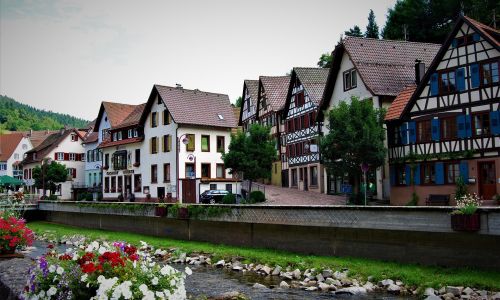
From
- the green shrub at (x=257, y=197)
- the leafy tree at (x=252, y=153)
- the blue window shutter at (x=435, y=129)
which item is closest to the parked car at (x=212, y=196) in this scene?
the leafy tree at (x=252, y=153)

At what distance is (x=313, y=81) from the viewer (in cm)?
5128

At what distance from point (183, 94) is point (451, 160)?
31.1 m

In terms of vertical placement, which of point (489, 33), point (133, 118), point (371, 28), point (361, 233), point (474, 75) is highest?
point (371, 28)

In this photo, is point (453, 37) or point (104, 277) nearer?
point (104, 277)

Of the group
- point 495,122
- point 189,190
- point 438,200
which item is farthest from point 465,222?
point 189,190

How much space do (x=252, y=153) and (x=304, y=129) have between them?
8.51m

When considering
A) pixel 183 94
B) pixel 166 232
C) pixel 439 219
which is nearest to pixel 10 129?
pixel 183 94

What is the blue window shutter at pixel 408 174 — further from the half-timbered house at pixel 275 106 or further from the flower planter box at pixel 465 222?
the half-timbered house at pixel 275 106

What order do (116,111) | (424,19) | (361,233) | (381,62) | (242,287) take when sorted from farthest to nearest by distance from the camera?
(116,111), (424,19), (381,62), (361,233), (242,287)

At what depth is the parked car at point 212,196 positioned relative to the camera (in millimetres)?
45969

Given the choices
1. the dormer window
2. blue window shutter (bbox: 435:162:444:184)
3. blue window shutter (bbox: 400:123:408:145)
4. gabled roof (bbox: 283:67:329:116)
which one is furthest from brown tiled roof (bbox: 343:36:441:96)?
gabled roof (bbox: 283:67:329:116)

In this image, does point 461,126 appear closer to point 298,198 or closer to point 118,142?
point 298,198

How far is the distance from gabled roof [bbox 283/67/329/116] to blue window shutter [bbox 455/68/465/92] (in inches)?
675

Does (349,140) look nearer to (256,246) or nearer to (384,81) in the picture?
(384,81)
